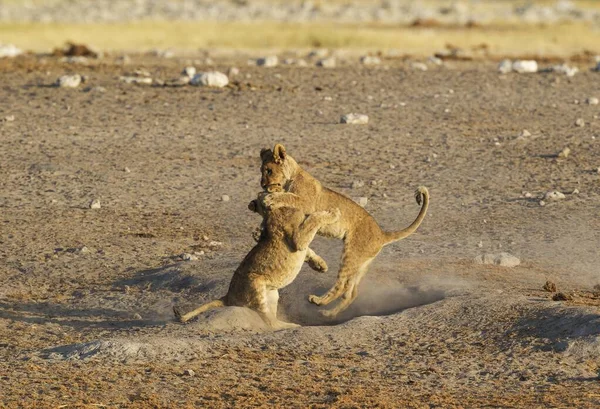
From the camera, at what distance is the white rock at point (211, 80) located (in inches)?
647

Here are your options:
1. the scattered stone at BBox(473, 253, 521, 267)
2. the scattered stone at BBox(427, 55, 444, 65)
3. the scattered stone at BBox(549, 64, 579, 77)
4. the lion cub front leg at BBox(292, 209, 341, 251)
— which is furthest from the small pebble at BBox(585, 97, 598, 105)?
the lion cub front leg at BBox(292, 209, 341, 251)

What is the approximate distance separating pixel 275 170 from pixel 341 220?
562 millimetres

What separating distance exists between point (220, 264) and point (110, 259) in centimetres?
100

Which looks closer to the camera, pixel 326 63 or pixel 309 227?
pixel 309 227

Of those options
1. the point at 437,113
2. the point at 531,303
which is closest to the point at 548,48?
the point at 437,113

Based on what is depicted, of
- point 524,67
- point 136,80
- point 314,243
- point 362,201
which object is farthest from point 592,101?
point 314,243

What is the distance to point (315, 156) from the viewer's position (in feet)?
42.6

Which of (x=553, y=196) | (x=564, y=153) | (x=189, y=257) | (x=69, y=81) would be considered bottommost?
(x=189, y=257)

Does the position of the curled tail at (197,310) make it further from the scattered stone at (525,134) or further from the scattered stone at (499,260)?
the scattered stone at (525,134)

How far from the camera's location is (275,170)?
27.7ft

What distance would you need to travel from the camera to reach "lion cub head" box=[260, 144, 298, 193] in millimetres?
8406

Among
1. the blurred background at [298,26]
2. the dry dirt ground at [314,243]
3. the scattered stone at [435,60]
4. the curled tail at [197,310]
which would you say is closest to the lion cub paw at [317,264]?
the dry dirt ground at [314,243]

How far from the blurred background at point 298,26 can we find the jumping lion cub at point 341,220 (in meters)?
12.9

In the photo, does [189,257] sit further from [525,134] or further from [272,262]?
[525,134]
